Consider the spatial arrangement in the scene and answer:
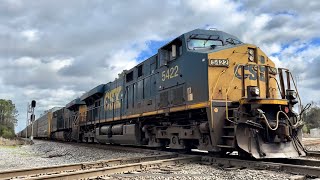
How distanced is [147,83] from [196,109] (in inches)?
146

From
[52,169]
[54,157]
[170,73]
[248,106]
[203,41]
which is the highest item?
[203,41]

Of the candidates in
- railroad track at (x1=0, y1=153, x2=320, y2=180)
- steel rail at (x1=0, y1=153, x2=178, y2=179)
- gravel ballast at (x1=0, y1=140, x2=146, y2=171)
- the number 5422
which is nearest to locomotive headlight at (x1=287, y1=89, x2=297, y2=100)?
railroad track at (x1=0, y1=153, x2=320, y2=180)

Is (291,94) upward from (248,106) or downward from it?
upward

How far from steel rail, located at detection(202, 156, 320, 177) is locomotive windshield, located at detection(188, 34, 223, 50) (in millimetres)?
3262

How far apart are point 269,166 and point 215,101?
7.11 ft

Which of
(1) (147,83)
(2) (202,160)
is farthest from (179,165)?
(1) (147,83)

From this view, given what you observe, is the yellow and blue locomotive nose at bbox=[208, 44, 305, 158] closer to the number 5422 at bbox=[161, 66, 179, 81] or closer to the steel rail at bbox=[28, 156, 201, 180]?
the steel rail at bbox=[28, 156, 201, 180]

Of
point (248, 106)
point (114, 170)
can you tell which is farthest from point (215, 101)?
point (114, 170)

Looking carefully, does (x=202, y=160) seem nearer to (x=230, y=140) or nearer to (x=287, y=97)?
(x=230, y=140)

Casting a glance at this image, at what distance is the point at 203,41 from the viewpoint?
31.6 ft

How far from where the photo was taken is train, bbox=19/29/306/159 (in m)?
7.51

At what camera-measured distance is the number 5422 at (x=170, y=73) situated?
990 centimetres

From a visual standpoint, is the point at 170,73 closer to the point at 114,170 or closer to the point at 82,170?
the point at 114,170

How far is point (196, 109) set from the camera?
349 inches
